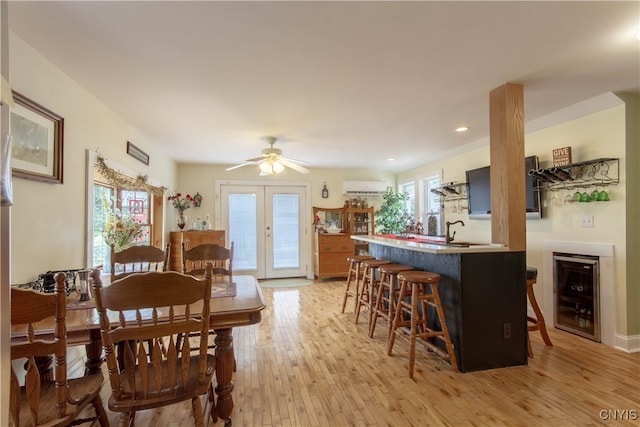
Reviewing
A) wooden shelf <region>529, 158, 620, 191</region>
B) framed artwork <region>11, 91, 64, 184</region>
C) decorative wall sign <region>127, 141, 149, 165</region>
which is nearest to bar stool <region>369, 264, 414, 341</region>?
wooden shelf <region>529, 158, 620, 191</region>

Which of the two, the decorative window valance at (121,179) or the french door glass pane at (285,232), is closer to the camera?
the decorative window valance at (121,179)

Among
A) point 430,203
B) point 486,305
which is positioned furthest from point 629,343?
point 430,203

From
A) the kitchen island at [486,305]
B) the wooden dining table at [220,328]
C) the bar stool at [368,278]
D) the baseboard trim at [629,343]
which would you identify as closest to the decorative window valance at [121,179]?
the wooden dining table at [220,328]

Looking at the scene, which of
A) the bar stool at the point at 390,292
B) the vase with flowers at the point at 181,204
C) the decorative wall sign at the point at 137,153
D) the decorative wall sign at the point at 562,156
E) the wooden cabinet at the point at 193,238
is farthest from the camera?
the vase with flowers at the point at 181,204

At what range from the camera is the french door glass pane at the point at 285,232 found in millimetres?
6195

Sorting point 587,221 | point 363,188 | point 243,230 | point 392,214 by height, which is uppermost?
point 363,188

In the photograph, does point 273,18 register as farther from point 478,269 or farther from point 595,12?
point 478,269

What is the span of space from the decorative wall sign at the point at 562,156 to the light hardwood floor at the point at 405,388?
172cm

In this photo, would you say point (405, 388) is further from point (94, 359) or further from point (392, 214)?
point (392, 214)

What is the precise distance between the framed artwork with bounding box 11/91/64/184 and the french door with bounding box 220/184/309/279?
3826 millimetres

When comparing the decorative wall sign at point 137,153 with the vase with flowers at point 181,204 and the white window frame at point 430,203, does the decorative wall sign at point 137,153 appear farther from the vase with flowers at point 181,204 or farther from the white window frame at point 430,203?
the white window frame at point 430,203

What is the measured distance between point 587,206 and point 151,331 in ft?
12.3

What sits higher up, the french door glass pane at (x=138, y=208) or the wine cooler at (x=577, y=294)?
the french door glass pane at (x=138, y=208)

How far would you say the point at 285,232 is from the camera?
246 inches
